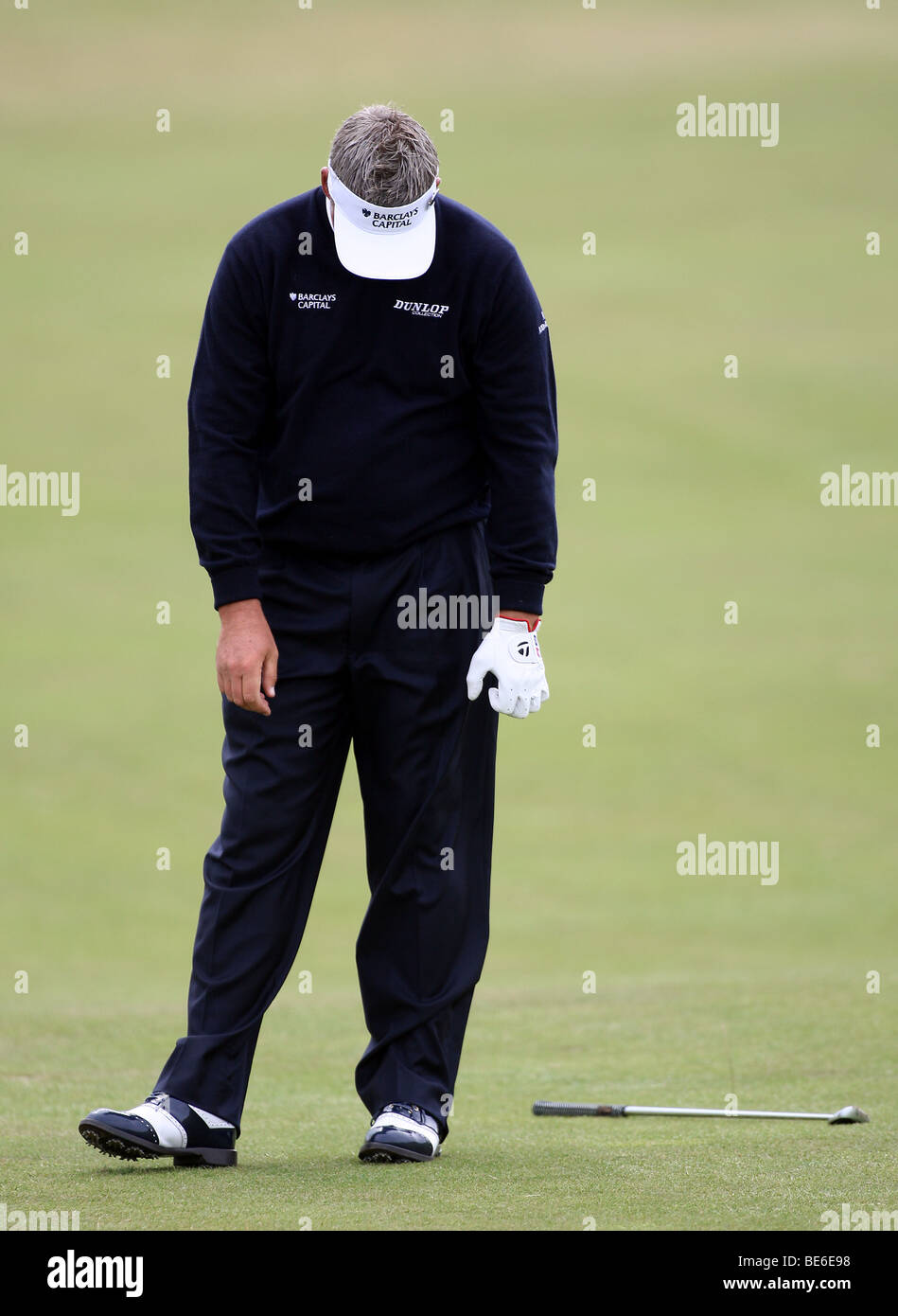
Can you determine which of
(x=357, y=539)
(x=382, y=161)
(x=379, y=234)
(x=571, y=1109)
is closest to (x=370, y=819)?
(x=357, y=539)

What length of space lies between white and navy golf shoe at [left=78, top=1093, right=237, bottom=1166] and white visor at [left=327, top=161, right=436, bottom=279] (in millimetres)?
1387

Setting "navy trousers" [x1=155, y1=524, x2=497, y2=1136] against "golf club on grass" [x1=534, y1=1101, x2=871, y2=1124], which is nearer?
"navy trousers" [x1=155, y1=524, x2=497, y2=1136]

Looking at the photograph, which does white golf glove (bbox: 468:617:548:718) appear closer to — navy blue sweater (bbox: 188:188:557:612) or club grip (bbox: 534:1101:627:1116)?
navy blue sweater (bbox: 188:188:557:612)

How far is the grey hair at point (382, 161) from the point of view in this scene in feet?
9.59

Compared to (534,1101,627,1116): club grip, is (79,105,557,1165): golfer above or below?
above

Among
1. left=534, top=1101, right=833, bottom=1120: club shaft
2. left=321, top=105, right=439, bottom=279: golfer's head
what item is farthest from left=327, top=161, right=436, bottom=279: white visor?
left=534, top=1101, right=833, bottom=1120: club shaft

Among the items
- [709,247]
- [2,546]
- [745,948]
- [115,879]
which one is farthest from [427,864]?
[709,247]

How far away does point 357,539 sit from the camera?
3049mm

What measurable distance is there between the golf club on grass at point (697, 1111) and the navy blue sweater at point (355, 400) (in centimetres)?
112

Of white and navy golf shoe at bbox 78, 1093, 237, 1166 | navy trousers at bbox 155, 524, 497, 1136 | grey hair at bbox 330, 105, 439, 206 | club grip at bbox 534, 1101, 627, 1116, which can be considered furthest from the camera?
club grip at bbox 534, 1101, 627, 1116

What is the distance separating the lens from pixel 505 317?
3.05 metres

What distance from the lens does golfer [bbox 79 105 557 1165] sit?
9.80ft

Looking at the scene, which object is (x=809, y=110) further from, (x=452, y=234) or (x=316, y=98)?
(x=452, y=234)

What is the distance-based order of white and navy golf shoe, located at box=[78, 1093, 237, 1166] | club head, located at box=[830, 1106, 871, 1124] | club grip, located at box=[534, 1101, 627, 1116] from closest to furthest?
white and navy golf shoe, located at box=[78, 1093, 237, 1166] < club head, located at box=[830, 1106, 871, 1124] < club grip, located at box=[534, 1101, 627, 1116]
